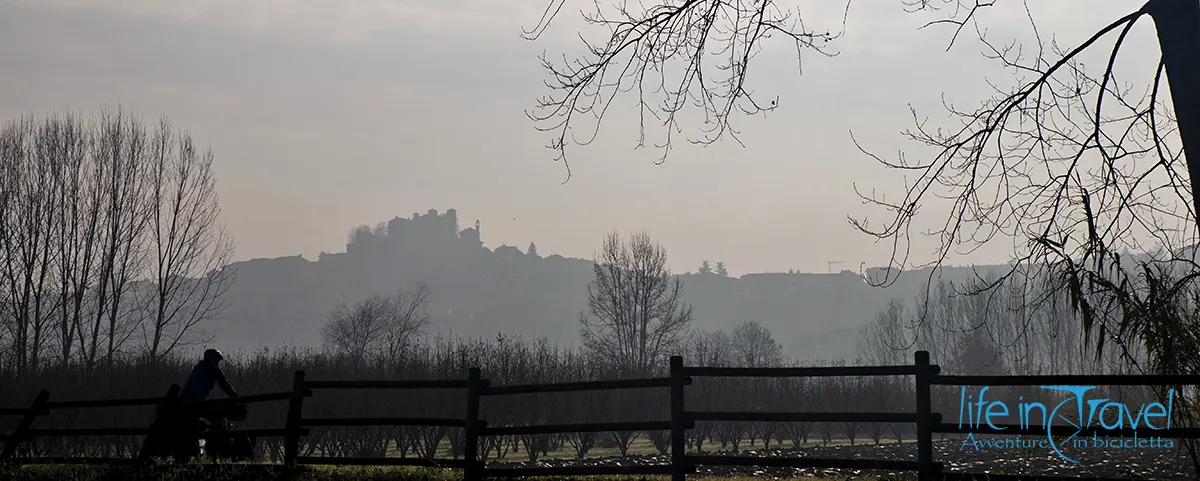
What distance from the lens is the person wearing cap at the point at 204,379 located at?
13.6m

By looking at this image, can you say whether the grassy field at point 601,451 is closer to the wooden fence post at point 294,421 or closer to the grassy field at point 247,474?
the wooden fence post at point 294,421

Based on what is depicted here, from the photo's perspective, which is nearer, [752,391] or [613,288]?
[752,391]

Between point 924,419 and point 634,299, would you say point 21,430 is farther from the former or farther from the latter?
point 634,299

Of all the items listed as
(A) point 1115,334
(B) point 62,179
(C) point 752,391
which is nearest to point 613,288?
(C) point 752,391

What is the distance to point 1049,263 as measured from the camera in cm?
926

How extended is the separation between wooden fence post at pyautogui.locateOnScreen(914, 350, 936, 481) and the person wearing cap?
8938mm

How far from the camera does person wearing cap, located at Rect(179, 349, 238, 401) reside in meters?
13.6

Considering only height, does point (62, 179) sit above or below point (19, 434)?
above

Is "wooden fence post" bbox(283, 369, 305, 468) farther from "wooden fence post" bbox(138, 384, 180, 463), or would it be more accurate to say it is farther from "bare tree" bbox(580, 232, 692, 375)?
"bare tree" bbox(580, 232, 692, 375)

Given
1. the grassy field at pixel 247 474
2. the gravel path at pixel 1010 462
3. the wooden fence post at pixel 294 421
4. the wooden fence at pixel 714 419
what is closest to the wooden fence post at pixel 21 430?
the grassy field at pixel 247 474

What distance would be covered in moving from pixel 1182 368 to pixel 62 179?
35.7 meters

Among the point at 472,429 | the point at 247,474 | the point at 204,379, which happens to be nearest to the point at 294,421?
the point at 247,474

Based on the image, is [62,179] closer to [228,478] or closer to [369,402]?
[369,402]

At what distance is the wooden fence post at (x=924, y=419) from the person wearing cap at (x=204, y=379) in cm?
894
